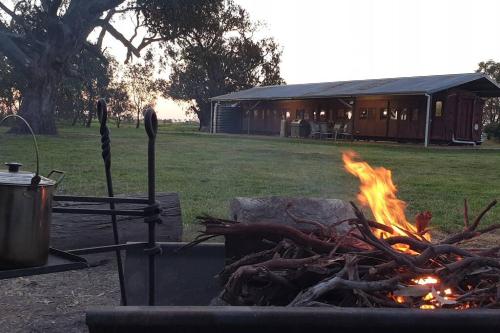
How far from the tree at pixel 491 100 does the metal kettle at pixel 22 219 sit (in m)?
51.1

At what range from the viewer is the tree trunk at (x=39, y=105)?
2397 cm

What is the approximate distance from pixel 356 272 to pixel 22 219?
1.17 metres

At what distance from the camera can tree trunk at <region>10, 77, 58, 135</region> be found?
2397cm

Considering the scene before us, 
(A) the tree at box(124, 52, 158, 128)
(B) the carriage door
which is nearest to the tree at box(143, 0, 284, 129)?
(A) the tree at box(124, 52, 158, 128)

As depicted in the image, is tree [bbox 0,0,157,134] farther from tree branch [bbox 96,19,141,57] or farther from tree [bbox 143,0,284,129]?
tree [bbox 143,0,284,129]

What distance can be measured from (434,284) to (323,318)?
2.15ft

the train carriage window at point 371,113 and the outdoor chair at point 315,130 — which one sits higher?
the train carriage window at point 371,113

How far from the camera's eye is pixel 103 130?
6.82ft

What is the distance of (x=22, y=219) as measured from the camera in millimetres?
1513

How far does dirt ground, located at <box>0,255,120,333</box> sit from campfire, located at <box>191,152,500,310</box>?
1257mm

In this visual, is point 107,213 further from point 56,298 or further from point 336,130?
point 336,130

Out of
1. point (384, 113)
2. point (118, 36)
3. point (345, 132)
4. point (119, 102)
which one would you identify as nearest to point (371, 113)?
point (384, 113)

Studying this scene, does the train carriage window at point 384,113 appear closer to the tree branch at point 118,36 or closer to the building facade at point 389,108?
the building facade at point 389,108

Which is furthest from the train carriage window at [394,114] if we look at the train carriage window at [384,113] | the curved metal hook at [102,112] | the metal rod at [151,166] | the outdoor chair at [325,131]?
the metal rod at [151,166]
